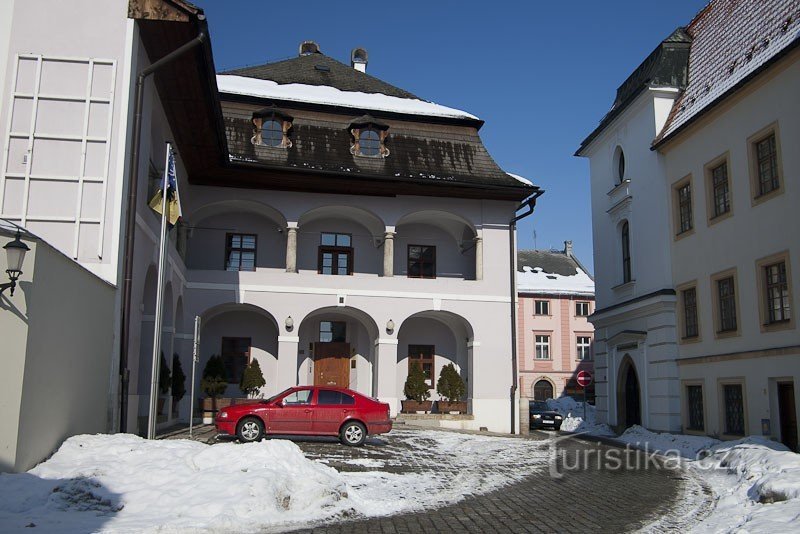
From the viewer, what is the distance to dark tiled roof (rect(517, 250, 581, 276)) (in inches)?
2333

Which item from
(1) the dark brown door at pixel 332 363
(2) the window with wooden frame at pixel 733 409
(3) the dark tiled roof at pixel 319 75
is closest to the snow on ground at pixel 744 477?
(2) the window with wooden frame at pixel 733 409

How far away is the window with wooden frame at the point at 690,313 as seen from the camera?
72.1 ft

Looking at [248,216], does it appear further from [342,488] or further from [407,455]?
[342,488]

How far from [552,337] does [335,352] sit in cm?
3026

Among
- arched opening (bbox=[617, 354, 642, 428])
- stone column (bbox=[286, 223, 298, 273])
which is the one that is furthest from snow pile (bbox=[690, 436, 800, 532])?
stone column (bbox=[286, 223, 298, 273])

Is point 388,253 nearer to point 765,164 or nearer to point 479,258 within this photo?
point 479,258

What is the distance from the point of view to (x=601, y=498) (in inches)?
449

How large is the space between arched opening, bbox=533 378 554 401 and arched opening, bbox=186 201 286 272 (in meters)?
31.3

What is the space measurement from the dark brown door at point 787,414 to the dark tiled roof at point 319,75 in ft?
58.9

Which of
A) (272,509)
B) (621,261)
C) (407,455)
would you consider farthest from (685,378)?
(272,509)

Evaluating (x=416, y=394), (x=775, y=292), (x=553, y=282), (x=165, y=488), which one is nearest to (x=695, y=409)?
(x=775, y=292)

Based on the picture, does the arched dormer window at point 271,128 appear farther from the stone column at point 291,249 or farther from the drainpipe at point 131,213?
the drainpipe at point 131,213

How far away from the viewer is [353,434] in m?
17.9

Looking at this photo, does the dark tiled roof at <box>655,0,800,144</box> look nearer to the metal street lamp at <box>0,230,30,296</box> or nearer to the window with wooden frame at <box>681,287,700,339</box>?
the window with wooden frame at <box>681,287,700,339</box>
